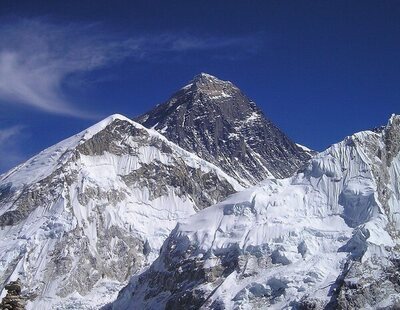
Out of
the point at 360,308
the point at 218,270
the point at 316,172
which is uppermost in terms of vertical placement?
the point at 316,172

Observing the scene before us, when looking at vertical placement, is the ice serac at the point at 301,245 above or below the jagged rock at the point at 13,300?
above

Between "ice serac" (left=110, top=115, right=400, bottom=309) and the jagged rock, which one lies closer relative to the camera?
the jagged rock

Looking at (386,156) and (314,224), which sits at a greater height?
(386,156)

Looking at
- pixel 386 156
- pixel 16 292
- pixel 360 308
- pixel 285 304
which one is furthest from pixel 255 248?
pixel 16 292

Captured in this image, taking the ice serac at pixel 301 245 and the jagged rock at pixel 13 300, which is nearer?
the jagged rock at pixel 13 300

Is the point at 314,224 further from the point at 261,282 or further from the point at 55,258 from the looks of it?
the point at 55,258

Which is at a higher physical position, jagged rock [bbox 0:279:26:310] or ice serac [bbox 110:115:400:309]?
ice serac [bbox 110:115:400:309]

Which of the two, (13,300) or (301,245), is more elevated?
(301,245)

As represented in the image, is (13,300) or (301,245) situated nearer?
(13,300)
